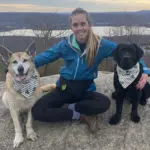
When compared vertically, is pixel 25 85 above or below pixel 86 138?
above

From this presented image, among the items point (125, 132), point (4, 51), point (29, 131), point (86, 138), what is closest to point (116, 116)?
point (125, 132)

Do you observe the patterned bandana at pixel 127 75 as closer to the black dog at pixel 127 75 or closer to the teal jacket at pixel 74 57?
the black dog at pixel 127 75

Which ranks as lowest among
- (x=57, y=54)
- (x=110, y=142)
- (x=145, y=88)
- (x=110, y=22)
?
(x=110, y=22)

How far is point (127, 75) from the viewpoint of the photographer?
4297 mm

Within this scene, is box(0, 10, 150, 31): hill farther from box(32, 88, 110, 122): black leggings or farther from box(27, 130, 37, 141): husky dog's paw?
box(27, 130, 37, 141): husky dog's paw

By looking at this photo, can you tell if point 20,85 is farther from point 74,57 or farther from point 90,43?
point 90,43

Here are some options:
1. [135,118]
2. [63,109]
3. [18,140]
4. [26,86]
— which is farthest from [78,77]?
[18,140]

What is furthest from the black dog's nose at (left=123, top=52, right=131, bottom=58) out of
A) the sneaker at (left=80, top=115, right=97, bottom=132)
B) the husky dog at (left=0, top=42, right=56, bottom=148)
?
the husky dog at (left=0, top=42, right=56, bottom=148)

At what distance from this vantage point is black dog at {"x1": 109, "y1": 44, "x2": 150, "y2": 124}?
4.27m

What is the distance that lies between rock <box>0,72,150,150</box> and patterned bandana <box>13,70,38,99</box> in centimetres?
54

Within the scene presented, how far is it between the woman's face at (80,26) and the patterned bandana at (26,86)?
88cm

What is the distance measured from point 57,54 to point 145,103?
1.62 metres

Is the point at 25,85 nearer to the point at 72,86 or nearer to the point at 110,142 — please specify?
the point at 72,86

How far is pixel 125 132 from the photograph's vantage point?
4246mm
